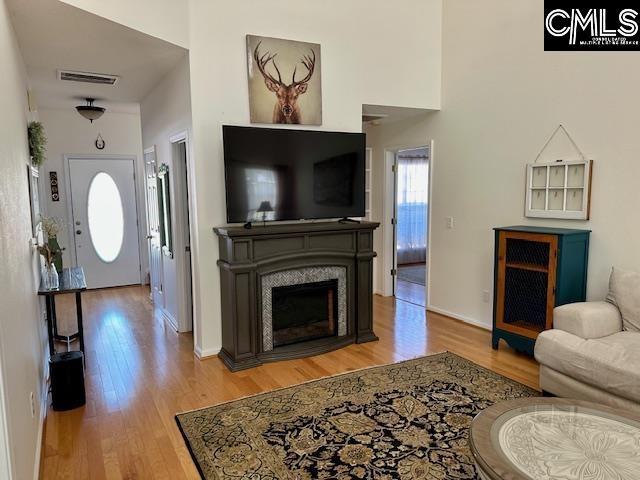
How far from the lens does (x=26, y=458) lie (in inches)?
81.4

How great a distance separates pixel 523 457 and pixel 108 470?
212 centimetres

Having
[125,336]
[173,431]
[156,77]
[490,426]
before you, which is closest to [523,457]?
[490,426]

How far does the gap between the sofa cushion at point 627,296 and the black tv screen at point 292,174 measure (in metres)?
2.22

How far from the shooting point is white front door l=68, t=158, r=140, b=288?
6891 millimetres

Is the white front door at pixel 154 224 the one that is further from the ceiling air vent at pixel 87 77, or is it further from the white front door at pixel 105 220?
the white front door at pixel 105 220

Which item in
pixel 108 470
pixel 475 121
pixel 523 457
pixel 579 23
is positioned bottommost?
pixel 108 470

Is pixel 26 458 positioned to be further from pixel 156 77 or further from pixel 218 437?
pixel 156 77

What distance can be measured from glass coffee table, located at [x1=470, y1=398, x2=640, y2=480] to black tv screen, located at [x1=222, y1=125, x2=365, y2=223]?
2.46 meters

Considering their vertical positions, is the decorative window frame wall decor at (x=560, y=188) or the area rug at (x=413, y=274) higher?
the decorative window frame wall decor at (x=560, y=188)

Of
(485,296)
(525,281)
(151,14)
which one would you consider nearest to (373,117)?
(485,296)

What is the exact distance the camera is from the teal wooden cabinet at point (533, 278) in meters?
3.60

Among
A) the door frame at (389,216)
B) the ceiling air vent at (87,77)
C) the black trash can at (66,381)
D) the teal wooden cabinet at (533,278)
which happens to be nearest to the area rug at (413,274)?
the door frame at (389,216)

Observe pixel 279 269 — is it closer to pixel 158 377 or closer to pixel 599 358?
pixel 158 377

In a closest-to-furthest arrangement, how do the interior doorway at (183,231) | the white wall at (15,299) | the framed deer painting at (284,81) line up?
the white wall at (15,299) < the framed deer painting at (284,81) < the interior doorway at (183,231)
